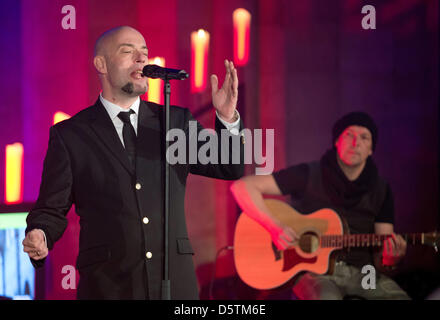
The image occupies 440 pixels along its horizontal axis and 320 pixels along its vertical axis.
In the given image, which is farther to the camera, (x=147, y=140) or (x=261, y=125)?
(x=261, y=125)

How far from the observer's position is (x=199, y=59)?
4801mm

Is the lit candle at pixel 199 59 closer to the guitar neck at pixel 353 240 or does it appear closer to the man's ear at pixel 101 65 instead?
the guitar neck at pixel 353 240

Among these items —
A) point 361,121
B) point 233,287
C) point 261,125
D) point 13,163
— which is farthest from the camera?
point 261,125

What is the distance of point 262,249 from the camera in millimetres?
4203

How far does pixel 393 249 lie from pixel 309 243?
2.08 ft

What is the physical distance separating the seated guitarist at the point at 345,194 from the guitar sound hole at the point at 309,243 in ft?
0.25

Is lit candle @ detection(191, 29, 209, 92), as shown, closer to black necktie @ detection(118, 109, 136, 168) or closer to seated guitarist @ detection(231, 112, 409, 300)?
seated guitarist @ detection(231, 112, 409, 300)

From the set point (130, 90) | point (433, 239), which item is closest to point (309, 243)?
point (433, 239)

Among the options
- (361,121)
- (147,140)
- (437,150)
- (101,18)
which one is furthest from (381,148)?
(147,140)

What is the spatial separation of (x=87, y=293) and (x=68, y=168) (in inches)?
22.4

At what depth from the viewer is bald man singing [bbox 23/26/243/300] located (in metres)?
2.37

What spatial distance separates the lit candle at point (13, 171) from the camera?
158 inches

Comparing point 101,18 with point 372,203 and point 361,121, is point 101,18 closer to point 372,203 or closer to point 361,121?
point 361,121

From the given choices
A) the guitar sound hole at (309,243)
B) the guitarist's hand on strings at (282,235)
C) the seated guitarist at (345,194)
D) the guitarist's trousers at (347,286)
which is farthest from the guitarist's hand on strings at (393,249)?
the guitarist's hand on strings at (282,235)
